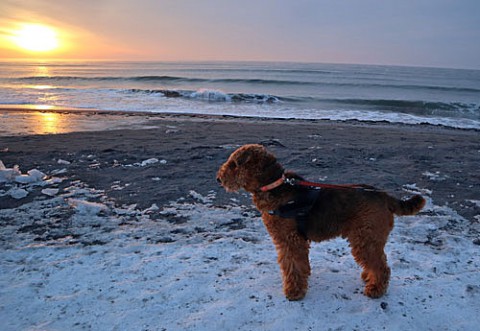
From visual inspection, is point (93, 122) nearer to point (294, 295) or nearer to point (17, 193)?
point (17, 193)

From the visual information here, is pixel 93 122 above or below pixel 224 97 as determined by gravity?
below

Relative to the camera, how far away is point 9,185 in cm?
565

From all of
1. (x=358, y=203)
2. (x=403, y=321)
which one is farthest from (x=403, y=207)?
(x=403, y=321)

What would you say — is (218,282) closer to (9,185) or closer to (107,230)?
(107,230)

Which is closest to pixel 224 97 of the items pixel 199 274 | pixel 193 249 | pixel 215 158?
pixel 215 158

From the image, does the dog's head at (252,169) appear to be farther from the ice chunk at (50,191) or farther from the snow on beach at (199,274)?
the ice chunk at (50,191)

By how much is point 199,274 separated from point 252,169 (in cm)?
135

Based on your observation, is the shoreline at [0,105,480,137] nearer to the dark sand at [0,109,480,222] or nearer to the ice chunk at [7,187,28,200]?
the dark sand at [0,109,480,222]

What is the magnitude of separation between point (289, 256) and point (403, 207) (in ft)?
3.88

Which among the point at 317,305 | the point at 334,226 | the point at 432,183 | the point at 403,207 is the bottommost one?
the point at 317,305

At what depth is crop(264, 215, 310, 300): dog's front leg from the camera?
10.1ft

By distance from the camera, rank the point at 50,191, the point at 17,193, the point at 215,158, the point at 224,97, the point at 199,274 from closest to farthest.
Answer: the point at 199,274, the point at 17,193, the point at 50,191, the point at 215,158, the point at 224,97

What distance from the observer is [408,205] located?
3010 millimetres

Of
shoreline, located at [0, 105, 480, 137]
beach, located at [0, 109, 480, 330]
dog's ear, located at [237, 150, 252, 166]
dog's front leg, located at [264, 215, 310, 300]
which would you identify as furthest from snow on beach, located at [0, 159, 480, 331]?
shoreline, located at [0, 105, 480, 137]
